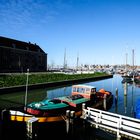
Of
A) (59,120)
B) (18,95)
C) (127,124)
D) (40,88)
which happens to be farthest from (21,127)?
(40,88)

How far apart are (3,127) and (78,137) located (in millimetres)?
6018

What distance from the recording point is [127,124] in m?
14.0

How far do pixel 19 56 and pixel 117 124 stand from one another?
63645 mm

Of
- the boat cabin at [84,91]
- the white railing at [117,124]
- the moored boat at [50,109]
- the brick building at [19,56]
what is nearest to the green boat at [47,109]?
the moored boat at [50,109]

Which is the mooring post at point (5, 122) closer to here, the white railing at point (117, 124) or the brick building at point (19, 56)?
the white railing at point (117, 124)

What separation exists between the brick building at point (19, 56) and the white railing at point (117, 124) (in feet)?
176

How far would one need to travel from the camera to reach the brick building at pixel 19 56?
219 feet

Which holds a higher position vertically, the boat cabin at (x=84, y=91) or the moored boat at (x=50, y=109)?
the boat cabin at (x=84, y=91)

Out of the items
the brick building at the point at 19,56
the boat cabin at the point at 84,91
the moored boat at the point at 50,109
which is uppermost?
the brick building at the point at 19,56

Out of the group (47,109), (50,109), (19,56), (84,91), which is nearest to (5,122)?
(47,109)

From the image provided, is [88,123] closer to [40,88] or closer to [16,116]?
[16,116]

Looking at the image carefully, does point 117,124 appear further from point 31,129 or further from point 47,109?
point 31,129

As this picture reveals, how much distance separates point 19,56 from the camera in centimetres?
7269

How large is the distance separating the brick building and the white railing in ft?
176
